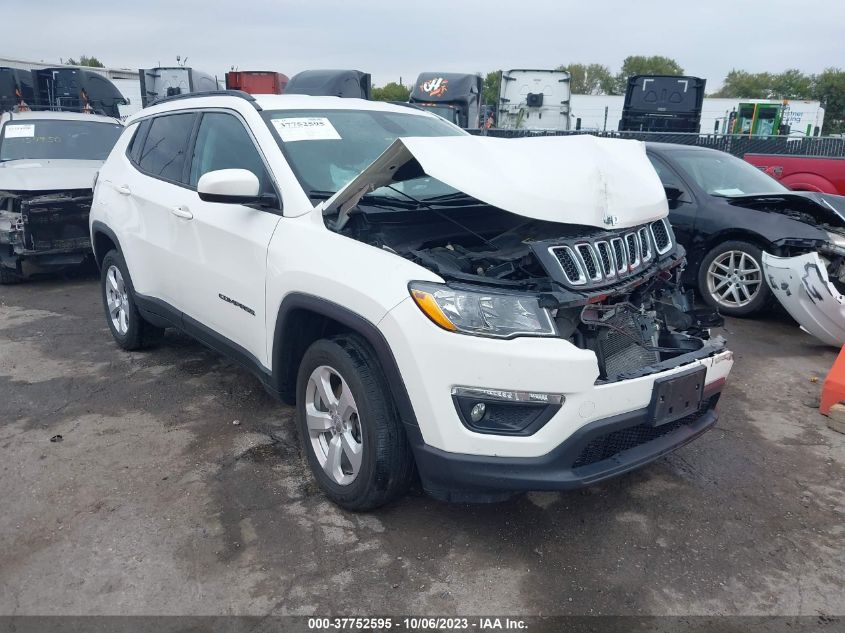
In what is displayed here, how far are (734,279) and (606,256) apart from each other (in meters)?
4.17

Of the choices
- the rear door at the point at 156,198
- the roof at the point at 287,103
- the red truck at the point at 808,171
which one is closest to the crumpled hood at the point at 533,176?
the roof at the point at 287,103

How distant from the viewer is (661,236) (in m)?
3.62

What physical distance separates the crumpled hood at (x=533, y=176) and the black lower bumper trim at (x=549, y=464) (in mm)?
875

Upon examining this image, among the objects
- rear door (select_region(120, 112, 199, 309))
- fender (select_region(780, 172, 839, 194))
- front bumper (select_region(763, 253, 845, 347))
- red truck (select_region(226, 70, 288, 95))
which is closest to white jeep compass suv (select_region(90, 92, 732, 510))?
rear door (select_region(120, 112, 199, 309))

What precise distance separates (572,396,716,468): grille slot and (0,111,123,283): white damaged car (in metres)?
6.35

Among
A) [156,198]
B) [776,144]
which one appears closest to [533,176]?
[156,198]

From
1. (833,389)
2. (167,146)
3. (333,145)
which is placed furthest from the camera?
(167,146)

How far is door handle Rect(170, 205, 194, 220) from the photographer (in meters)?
4.01

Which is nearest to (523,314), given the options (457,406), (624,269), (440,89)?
(457,406)

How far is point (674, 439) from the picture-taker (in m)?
2.97

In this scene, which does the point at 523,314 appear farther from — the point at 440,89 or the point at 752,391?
the point at 440,89

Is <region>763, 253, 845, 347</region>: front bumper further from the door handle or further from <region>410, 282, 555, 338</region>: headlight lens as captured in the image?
the door handle

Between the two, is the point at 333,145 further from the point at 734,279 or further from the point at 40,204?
the point at 40,204

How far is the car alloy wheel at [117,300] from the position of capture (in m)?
5.28
